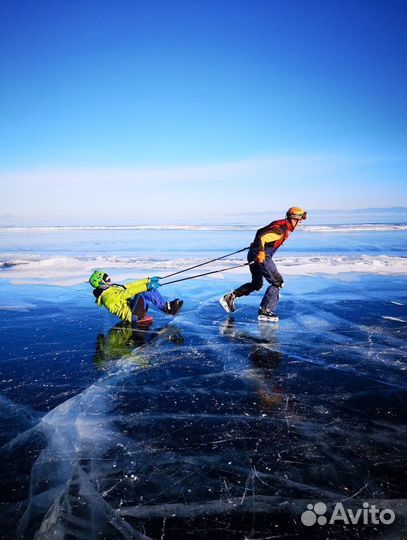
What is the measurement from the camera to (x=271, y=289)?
19.8ft

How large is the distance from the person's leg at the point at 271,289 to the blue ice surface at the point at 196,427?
636 millimetres

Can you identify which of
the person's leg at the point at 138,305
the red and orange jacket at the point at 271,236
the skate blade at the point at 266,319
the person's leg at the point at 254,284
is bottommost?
the skate blade at the point at 266,319

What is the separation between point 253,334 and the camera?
513 centimetres

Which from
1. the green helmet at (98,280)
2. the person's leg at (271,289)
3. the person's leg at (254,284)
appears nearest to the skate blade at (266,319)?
the person's leg at (271,289)

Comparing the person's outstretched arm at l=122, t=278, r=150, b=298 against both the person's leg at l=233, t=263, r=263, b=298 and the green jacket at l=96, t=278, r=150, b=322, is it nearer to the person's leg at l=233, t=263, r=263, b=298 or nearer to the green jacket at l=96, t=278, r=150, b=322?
the green jacket at l=96, t=278, r=150, b=322

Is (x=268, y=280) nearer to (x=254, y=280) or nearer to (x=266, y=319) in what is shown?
(x=254, y=280)

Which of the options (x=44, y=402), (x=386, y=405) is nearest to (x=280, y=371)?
(x=386, y=405)

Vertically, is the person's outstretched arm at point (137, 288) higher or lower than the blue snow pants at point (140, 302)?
higher

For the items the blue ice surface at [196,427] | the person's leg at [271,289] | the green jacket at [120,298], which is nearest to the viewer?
the blue ice surface at [196,427]

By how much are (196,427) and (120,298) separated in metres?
3.34

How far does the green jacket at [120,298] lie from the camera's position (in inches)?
225

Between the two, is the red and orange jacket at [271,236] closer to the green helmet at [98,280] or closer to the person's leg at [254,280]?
the person's leg at [254,280]

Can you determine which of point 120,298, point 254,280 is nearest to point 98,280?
point 120,298

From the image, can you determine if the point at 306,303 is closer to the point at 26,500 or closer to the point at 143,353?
the point at 143,353
